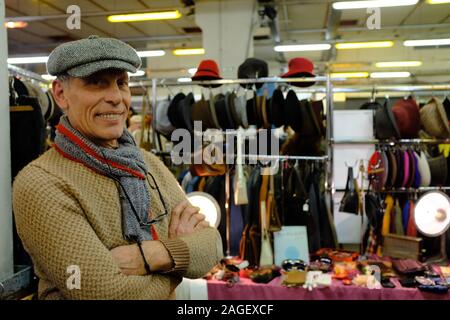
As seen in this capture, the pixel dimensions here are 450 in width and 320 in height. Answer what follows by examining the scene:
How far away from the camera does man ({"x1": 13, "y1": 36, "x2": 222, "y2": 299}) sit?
946 millimetres

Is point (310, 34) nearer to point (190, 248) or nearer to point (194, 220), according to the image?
point (194, 220)

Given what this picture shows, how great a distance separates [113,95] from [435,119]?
273cm

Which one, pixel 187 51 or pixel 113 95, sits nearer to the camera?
pixel 113 95

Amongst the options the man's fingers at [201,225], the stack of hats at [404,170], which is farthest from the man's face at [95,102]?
the stack of hats at [404,170]

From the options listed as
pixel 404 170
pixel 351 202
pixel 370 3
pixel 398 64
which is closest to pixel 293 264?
pixel 351 202

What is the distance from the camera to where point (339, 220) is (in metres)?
3.82

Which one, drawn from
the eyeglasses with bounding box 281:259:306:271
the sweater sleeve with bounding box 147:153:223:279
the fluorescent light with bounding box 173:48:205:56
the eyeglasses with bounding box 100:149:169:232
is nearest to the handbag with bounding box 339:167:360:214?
the eyeglasses with bounding box 281:259:306:271

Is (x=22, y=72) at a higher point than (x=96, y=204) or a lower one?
higher

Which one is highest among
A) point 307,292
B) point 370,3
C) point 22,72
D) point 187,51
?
point 187,51

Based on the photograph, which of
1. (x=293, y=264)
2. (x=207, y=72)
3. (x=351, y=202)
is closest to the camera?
(x=293, y=264)

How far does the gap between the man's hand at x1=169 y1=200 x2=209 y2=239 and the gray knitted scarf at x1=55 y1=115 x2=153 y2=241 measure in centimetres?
8

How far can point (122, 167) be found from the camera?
3.57 feet
